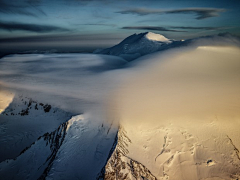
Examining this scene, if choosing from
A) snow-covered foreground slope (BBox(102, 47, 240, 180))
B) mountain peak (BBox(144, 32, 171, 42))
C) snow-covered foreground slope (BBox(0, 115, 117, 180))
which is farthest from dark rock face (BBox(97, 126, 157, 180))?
mountain peak (BBox(144, 32, 171, 42))

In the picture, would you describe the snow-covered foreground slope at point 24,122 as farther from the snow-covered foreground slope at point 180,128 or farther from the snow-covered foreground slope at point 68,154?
the snow-covered foreground slope at point 180,128

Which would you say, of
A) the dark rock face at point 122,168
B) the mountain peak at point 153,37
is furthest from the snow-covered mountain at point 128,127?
the mountain peak at point 153,37

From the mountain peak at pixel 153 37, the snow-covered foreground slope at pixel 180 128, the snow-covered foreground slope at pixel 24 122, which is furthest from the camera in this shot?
the mountain peak at pixel 153 37

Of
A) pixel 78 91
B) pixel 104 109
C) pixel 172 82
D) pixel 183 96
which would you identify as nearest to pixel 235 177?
pixel 183 96

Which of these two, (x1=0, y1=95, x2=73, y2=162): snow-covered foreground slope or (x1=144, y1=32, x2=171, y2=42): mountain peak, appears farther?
(x1=144, y1=32, x2=171, y2=42): mountain peak

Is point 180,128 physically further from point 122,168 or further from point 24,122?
point 24,122

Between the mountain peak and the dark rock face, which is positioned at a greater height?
the mountain peak

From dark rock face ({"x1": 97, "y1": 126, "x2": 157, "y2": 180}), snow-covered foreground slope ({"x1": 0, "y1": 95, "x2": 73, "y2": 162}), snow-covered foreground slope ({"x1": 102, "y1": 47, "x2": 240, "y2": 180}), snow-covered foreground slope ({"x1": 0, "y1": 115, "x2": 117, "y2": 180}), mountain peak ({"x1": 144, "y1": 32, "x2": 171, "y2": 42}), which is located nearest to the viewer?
dark rock face ({"x1": 97, "y1": 126, "x2": 157, "y2": 180})

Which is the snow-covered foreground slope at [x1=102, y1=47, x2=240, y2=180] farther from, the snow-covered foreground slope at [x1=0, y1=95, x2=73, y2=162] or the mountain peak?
the mountain peak

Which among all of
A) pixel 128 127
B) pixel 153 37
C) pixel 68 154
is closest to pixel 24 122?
pixel 68 154

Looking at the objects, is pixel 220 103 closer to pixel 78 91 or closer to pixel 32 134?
pixel 78 91

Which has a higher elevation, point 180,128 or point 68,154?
point 180,128

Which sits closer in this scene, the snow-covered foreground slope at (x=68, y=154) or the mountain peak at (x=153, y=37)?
the snow-covered foreground slope at (x=68, y=154)
